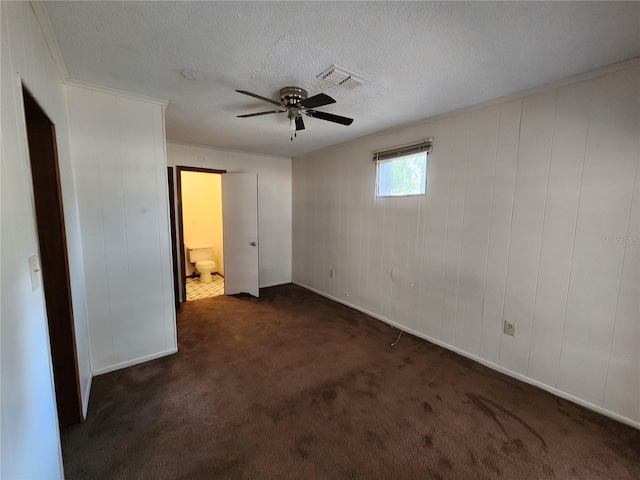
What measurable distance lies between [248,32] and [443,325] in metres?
2.94

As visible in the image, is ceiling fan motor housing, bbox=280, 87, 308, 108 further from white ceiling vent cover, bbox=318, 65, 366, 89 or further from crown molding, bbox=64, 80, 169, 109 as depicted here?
crown molding, bbox=64, 80, 169, 109

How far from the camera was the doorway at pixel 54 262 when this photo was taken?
1572mm

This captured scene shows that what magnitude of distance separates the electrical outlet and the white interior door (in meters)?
3.27

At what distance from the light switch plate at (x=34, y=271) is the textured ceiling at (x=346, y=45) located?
1.21 meters

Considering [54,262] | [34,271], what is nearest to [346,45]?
[34,271]

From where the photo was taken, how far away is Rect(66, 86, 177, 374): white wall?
2164 millimetres

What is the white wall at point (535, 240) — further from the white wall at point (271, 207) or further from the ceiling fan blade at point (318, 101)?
the white wall at point (271, 207)

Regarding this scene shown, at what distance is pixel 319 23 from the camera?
1.42 metres

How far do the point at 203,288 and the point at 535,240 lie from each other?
4697 mm

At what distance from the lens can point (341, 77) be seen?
6.38ft

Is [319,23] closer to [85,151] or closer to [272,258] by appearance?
[85,151]

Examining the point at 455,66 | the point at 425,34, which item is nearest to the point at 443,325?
the point at 455,66

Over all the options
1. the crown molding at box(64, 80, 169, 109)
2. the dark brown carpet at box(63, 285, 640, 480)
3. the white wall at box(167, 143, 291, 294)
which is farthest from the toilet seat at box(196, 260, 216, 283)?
the crown molding at box(64, 80, 169, 109)

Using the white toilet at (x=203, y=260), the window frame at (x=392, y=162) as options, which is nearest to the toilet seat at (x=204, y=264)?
the white toilet at (x=203, y=260)
